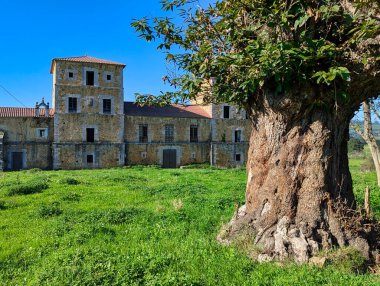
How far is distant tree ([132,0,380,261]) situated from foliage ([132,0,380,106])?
2 cm

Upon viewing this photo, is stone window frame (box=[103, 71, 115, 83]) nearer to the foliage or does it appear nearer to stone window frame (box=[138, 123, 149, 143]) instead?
stone window frame (box=[138, 123, 149, 143])

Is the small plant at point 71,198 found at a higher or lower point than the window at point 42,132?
lower

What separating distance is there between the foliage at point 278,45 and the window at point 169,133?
2614 centimetres

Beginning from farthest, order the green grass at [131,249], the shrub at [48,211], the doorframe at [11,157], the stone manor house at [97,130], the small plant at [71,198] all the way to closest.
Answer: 1. the stone manor house at [97,130]
2. the doorframe at [11,157]
3. the small plant at [71,198]
4. the shrub at [48,211]
5. the green grass at [131,249]

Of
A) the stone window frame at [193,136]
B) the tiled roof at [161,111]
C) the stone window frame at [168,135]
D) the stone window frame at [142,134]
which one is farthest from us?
the stone window frame at [193,136]

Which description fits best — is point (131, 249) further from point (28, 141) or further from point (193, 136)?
point (193, 136)

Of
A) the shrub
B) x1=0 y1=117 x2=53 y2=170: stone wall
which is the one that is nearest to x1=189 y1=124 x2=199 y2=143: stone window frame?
x1=0 y1=117 x2=53 y2=170: stone wall

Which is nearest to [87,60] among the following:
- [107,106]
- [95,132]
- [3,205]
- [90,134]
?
[107,106]

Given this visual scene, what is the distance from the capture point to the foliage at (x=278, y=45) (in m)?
4.56

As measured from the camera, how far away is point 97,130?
29.6 meters

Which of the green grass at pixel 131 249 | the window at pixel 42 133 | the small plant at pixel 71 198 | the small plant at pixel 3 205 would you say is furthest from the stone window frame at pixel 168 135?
the small plant at pixel 3 205

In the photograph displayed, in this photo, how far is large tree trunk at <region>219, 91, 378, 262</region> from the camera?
5.37m

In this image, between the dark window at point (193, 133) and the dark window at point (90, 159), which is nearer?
the dark window at point (90, 159)

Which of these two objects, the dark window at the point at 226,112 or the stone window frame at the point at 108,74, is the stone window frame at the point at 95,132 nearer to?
the stone window frame at the point at 108,74
